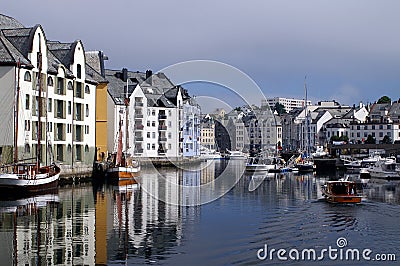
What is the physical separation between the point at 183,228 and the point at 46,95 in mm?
35069

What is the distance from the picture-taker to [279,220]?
36344mm

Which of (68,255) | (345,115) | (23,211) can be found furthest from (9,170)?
(345,115)

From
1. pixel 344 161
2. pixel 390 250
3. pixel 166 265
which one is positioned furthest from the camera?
pixel 344 161

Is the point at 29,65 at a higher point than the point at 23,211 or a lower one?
higher

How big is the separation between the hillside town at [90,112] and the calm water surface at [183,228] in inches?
393

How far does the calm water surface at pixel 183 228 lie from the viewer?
82.5ft

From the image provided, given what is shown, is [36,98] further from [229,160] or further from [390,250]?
[229,160]

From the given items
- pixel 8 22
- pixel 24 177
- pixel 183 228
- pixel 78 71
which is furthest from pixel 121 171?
pixel 183 228

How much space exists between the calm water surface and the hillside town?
9973 millimetres

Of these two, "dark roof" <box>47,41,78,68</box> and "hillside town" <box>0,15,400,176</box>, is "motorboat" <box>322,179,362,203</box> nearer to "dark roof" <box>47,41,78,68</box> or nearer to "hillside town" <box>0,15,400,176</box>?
"hillside town" <box>0,15,400,176</box>

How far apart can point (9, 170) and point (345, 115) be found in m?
130

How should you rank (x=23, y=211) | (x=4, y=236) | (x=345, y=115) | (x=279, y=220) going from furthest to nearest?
1. (x=345, y=115)
2. (x=23, y=211)
3. (x=279, y=220)
4. (x=4, y=236)

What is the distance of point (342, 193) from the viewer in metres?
44.7

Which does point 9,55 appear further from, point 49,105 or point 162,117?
point 162,117
